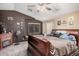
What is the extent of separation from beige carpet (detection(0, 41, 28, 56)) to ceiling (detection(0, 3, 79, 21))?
0.48 metres

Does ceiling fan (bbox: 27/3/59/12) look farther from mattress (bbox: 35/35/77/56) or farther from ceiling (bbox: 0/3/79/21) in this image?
mattress (bbox: 35/35/77/56)

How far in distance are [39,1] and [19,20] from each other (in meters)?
0.44

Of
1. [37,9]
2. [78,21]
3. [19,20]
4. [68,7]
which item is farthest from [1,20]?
[78,21]

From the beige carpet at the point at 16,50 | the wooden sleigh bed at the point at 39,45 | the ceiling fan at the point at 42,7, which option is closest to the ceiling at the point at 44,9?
the ceiling fan at the point at 42,7

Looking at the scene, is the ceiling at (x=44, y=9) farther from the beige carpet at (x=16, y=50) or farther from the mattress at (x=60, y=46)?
the beige carpet at (x=16, y=50)

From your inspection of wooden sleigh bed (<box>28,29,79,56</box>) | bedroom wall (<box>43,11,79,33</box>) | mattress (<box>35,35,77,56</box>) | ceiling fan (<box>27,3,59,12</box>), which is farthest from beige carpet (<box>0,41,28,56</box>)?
ceiling fan (<box>27,3,59,12</box>)

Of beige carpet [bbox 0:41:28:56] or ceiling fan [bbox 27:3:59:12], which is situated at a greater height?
ceiling fan [bbox 27:3:59:12]

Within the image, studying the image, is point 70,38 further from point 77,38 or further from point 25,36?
point 25,36

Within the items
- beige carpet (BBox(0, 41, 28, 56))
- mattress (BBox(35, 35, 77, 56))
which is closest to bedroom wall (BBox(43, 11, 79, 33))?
mattress (BBox(35, 35, 77, 56))

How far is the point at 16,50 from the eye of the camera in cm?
219

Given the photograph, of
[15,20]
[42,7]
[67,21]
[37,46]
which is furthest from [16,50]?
[67,21]

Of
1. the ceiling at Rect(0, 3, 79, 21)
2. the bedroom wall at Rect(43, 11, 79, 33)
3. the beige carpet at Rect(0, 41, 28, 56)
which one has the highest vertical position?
the ceiling at Rect(0, 3, 79, 21)

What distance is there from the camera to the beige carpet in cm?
217

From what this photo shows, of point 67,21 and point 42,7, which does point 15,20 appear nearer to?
point 42,7
